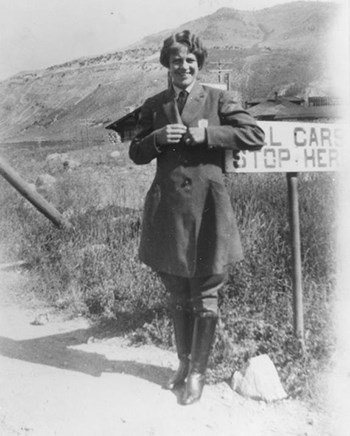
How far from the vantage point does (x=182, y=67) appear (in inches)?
106

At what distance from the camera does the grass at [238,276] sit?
3193mm

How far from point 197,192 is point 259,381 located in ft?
3.49

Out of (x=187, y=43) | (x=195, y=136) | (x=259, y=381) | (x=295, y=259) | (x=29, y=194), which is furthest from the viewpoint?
(x=29, y=194)

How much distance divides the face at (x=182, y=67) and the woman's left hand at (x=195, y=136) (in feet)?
1.03

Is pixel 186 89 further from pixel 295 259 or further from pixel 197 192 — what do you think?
pixel 295 259

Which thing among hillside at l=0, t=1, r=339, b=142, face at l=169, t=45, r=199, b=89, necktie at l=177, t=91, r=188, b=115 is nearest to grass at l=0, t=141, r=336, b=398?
necktie at l=177, t=91, r=188, b=115

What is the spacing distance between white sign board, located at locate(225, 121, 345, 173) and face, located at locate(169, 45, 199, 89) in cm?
48

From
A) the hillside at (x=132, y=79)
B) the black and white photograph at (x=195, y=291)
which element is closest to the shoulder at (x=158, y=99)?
the black and white photograph at (x=195, y=291)

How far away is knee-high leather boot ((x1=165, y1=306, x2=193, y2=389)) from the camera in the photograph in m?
2.94

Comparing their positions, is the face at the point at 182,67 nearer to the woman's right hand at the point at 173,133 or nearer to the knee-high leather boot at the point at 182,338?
the woman's right hand at the point at 173,133

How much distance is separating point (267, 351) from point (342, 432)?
701 mm

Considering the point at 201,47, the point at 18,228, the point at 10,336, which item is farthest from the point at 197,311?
the point at 18,228

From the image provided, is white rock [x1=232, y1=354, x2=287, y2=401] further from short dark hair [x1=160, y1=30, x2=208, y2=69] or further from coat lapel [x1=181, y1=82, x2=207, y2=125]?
short dark hair [x1=160, y1=30, x2=208, y2=69]

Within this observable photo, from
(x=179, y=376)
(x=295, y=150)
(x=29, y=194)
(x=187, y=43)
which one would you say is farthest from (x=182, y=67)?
(x=29, y=194)
